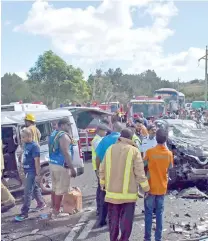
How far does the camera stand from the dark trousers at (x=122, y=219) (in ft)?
16.4

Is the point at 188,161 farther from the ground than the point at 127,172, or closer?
closer

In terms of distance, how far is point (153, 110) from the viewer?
979 inches

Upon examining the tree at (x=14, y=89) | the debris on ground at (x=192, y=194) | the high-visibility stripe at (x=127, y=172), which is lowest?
Result: the debris on ground at (x=192, y=194)

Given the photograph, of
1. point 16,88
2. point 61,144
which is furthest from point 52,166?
point 16,88

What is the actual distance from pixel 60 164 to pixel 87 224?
1.14 m

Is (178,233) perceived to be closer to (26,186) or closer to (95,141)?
(95,141)

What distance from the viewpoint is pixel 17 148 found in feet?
26.5

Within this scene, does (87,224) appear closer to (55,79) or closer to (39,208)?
(39,208)

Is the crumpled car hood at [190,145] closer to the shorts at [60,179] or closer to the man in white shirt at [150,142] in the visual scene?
the man in white shirt at [150,142]

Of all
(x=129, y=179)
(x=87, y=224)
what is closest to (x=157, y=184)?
(x=129, y=179)

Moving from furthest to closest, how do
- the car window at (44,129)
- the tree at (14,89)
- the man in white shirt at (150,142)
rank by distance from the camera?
the tree at (14,89), the car window at (44,129), the man in white shirt at (150,142)

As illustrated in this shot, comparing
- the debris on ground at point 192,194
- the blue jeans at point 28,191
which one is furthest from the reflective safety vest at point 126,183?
the debris on ground at point 192,194

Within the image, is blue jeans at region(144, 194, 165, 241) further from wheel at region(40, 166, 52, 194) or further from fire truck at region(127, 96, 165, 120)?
fire truck at region(127, 96, 165, 120)

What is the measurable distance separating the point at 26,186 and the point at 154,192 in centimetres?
265
